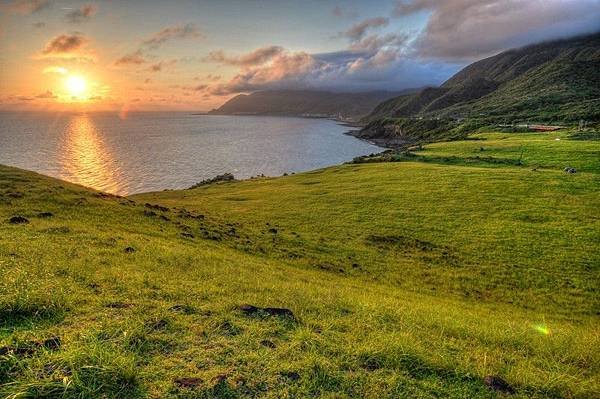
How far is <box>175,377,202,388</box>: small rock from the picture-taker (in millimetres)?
7258

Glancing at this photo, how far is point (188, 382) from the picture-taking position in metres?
→ 7.32

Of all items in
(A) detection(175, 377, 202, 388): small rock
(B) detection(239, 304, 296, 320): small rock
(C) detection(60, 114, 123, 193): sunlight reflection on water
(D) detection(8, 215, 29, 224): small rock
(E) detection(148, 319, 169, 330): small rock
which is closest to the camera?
(A) detection(175, 377, 202, 388): small rock

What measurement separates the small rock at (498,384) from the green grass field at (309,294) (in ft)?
0.82

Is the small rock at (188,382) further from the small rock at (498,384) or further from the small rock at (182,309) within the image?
the small rock at (498,384)

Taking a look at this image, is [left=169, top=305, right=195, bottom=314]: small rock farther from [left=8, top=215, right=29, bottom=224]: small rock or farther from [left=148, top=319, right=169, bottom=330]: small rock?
[left=8, top=215, right=29, bottom=224]: small rock

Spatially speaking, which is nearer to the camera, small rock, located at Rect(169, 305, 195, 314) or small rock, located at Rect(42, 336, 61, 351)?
small rock, located at Rect(42, 336, 61, 351)

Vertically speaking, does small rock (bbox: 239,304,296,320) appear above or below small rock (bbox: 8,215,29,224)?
below

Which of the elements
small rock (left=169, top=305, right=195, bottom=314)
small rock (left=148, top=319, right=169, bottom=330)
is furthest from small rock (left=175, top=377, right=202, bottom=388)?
small rock (left=169, top=305, right=195, bottom=314)

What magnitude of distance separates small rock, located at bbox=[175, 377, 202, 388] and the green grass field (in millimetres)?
29

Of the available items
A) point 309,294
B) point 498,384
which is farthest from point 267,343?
point 309,294

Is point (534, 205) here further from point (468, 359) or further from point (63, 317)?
point (63, 317)

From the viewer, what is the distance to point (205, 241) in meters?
28.4

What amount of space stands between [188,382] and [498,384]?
715 centimetres

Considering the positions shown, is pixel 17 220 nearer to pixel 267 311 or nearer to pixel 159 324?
pixel 159 324
